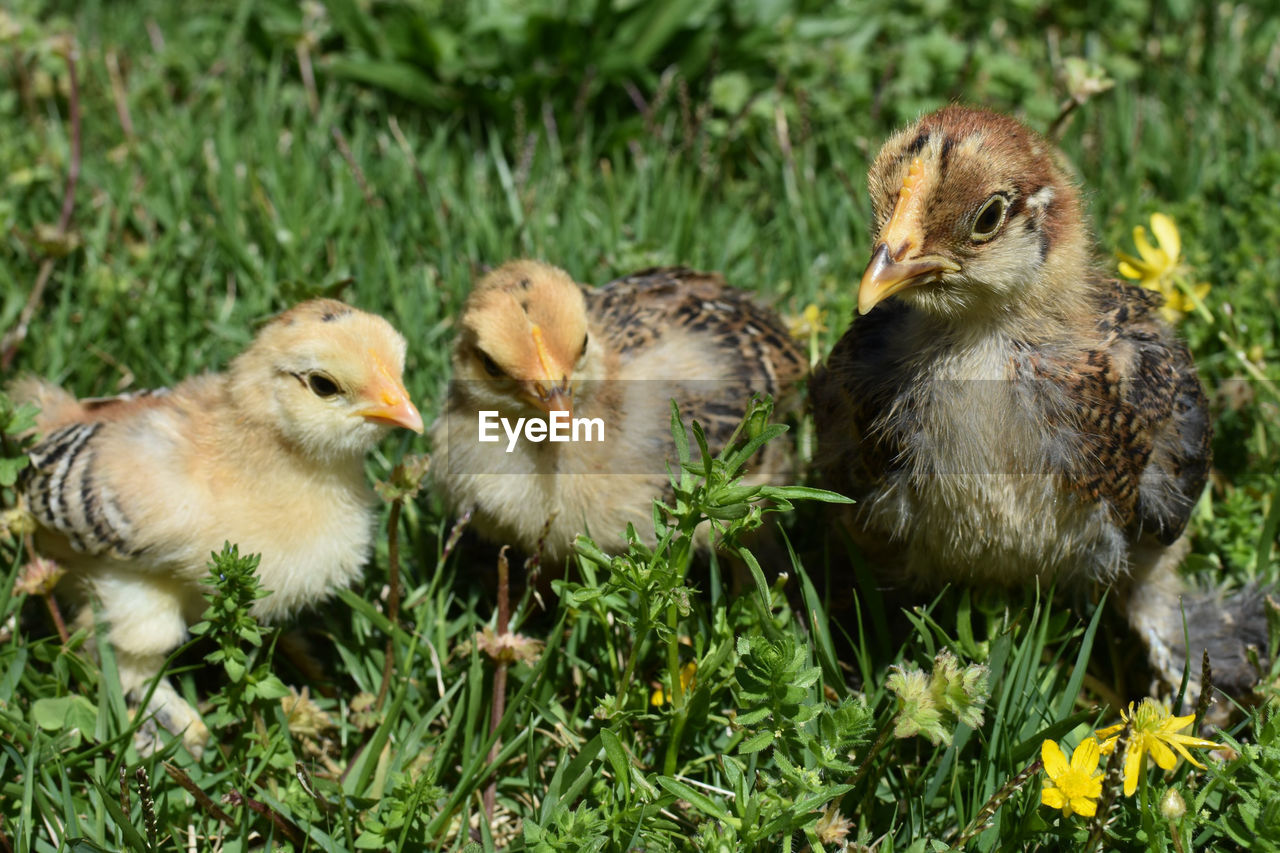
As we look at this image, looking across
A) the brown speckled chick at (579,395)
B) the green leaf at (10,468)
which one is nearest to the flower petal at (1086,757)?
the brown speckled chick at (579,395)

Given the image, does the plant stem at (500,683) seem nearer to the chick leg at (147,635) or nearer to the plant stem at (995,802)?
the chick leg at (147,635)

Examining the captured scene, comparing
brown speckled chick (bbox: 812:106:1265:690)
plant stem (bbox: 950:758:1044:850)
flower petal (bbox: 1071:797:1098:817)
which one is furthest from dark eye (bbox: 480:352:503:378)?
flower petal (bbox: 1071:797:1098:817)

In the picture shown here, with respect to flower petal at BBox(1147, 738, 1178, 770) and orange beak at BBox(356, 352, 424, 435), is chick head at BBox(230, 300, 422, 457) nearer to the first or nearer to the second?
orange beak at BBox(356, 352, 424, 435)

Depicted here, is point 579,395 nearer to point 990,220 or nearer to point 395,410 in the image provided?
point 395,410

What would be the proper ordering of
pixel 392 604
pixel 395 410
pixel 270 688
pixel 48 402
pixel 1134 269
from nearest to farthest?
pixel 270 688
pixel 395 410
pixel 392 604
pixel 48 402
pixel 1134 269


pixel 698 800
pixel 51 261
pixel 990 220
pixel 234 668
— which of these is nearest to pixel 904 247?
pixel 990 220

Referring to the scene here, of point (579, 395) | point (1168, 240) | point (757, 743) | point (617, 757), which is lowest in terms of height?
point (617, 757)
